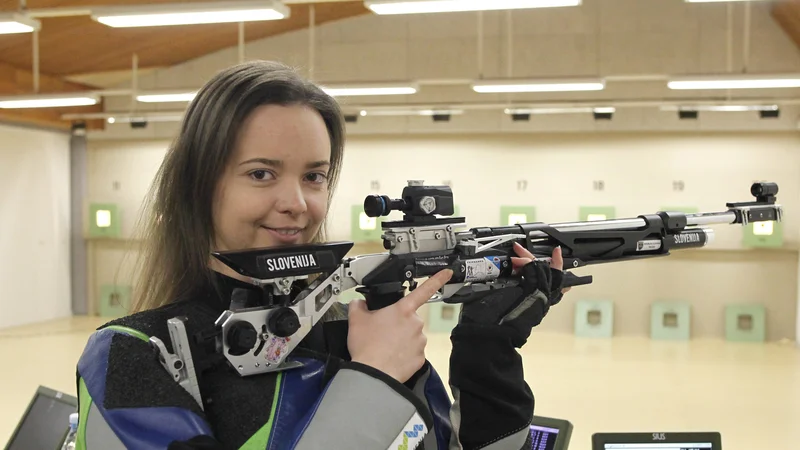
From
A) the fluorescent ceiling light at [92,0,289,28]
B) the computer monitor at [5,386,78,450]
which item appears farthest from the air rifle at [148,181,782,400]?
the fluorescent ceiling light at [92,0,289,28]

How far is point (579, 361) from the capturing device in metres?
9.04

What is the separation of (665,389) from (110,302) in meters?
9.62

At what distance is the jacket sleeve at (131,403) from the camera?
3.51ft

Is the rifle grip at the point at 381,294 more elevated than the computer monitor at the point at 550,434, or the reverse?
the rifle grip at the point at 381,294

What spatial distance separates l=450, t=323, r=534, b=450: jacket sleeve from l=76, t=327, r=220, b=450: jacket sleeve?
0.51 m

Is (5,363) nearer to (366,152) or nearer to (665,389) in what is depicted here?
(366,152)

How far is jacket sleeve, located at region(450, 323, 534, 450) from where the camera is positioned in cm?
140

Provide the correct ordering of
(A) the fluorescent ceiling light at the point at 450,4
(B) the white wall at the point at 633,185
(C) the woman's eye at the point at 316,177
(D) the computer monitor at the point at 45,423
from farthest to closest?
1. (B) the white wall at the point at 633,185
2. (A) the fluorescent ceiling light at the point at 450,4
3. (D) the computer monitor at the point at 45,423
4. (C) the woman's eye at the point at 316,177

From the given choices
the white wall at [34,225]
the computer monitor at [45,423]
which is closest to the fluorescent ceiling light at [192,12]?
the computer monitor at [45,423]

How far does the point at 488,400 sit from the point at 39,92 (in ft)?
34.2

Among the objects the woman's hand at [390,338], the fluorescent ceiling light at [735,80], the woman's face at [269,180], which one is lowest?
the woman's hand at [390,338]

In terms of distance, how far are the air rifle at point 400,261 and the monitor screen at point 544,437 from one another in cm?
72

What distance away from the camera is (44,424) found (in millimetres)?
3010

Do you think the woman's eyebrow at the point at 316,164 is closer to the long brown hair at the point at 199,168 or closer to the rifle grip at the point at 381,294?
the long brown hair at the point at 199,168
